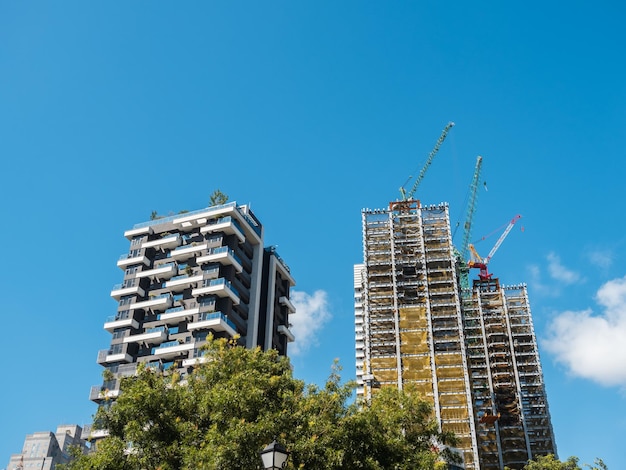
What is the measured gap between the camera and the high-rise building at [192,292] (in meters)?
68.3

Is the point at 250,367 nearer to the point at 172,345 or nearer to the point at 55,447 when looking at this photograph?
the point at 172,345

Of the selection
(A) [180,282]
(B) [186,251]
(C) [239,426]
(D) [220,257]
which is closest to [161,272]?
(A) [180,282]

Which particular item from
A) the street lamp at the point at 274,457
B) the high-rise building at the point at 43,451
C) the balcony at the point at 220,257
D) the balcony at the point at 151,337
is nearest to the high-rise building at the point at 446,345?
the balcony at the point at 220,257

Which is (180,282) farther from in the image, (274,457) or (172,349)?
(274,457)

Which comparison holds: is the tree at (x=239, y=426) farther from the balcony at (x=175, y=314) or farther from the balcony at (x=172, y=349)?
the balcony at (x=175, y=314)

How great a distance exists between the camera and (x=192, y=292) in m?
70.2

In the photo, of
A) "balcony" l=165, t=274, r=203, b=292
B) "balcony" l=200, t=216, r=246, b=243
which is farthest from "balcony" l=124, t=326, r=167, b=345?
"balcony" l=200, t=216, r=246, b=243

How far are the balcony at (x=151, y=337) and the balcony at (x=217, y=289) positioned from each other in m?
5.22

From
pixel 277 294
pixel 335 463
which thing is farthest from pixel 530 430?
pixel 335 463

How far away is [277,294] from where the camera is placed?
8100cm

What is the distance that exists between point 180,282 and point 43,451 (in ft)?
112

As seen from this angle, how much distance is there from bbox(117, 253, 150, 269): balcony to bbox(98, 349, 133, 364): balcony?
10.8 metres

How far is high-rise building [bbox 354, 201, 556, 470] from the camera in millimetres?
78312

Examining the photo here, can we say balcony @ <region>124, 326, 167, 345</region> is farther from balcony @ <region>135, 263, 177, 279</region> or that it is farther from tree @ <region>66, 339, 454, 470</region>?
tree @ <region>66, 339, 454, 470</region>
